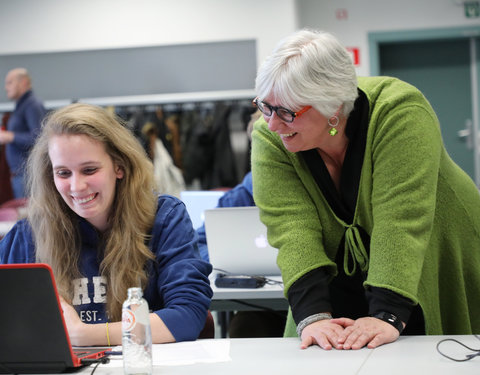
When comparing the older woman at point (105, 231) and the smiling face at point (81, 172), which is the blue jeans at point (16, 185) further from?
the smiling face at point (81, 172)

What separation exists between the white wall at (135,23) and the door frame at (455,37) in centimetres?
97

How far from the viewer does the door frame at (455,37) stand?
666cm

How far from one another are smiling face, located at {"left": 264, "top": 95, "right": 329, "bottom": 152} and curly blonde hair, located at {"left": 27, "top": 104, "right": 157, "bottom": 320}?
0.47 m

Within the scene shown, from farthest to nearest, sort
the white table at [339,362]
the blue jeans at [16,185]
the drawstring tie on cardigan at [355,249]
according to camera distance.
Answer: the blue jeans at [16,185], the drawstring tie on cardigan at [355,249], the white table at [339,362]

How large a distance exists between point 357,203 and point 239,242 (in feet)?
2.86

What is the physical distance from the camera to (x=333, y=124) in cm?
167

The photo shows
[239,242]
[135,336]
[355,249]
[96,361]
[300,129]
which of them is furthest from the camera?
[239,242]

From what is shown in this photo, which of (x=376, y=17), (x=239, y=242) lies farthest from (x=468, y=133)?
(x=239, y=242)

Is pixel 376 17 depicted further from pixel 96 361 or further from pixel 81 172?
pixel 96 361

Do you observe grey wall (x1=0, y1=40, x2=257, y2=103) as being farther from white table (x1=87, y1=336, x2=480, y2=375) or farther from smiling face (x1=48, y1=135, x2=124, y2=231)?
white table (x1=87, y1=336, x2=480, y2=375)

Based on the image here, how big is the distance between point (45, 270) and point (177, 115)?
209 inches

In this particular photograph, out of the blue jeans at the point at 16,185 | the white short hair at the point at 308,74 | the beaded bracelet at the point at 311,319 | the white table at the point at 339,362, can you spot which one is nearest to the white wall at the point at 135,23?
the blue jeans at the point at 16,185

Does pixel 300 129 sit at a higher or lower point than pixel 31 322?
higher

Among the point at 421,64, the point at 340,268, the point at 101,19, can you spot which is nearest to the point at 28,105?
the point at 101,19
